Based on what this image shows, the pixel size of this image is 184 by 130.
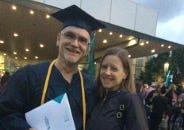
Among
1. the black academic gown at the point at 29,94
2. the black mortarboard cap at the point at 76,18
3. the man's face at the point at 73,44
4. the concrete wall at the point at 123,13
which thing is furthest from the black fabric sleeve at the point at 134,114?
the concrete wall at the point at 123,13

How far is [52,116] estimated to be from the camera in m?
2.62

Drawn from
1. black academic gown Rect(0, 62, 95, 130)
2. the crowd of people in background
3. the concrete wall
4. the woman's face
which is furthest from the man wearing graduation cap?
the concrete wall

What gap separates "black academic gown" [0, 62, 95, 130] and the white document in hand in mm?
65

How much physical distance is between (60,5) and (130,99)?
14.0 m

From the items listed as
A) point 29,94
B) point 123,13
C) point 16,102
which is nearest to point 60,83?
point 29,94

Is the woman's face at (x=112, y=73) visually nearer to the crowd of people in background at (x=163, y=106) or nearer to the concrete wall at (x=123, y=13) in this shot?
the crowd of people in background at (x=163, y=106)

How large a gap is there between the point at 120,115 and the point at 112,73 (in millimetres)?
336

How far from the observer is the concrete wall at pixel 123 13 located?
18.3m

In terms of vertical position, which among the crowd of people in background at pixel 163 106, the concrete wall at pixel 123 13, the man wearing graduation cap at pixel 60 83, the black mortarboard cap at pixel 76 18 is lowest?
the crowd of people in background at pixel 163 106

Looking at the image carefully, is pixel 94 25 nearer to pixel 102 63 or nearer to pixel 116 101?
pixel 102 63

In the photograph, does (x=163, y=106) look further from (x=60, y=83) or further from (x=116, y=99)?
(x=60, y=83)

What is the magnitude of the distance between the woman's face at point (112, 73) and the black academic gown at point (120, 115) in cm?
13

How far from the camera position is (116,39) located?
72.8ft

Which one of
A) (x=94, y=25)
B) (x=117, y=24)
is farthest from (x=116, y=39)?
(x=94, y=25)
